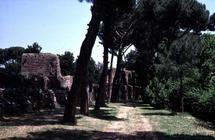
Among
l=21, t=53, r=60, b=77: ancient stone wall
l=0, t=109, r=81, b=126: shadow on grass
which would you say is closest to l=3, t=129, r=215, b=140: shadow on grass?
l=0, t=109, r=81, b=126: shadow on grass

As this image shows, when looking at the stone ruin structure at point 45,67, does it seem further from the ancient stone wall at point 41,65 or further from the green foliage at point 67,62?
the green foliage at point 67,62

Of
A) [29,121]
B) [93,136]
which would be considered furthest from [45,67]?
[93,136]

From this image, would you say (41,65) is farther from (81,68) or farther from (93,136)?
(93,136)

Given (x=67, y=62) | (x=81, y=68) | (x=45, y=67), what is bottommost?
(x=81, y=68)

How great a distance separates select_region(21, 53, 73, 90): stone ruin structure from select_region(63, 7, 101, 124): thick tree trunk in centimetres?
1490

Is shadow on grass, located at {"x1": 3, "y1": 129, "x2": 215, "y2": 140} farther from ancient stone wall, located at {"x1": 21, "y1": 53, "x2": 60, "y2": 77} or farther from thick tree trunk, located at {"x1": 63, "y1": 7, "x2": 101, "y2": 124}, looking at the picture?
ancient stone wall, located at {"x1": 21, "y1": 53, "x2": 60, "y2": 77}

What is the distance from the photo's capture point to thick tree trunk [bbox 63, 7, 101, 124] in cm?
2152

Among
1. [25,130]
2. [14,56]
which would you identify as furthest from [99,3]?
[14,56]

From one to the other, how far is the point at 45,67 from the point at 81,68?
16370 mm

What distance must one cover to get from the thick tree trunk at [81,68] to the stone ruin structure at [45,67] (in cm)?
1490

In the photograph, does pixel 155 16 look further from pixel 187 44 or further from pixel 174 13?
pixel 187 44

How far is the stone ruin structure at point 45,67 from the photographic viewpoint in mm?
37531

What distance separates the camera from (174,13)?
47.9 m

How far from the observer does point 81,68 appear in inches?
864
